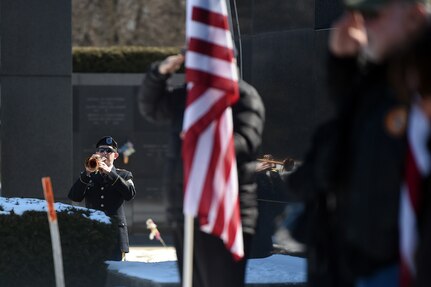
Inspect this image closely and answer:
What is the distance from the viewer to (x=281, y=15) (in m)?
11.7

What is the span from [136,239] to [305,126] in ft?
32.4

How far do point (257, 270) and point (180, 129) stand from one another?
368cm

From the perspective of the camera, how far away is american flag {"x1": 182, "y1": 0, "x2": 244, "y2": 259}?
699cm

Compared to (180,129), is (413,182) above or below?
above

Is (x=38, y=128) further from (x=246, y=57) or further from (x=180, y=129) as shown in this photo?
(x=180, y=129)

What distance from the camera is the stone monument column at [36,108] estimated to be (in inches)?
586

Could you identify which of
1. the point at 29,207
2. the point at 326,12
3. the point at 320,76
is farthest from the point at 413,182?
the point at 29,207

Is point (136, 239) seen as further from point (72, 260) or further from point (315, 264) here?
point (315, 264)

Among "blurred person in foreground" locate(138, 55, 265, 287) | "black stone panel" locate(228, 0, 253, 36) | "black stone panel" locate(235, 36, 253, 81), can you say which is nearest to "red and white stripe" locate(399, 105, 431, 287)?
"blurred person in foreground" locate(138, 55, 265, 287)

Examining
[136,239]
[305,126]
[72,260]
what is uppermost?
[305,126]

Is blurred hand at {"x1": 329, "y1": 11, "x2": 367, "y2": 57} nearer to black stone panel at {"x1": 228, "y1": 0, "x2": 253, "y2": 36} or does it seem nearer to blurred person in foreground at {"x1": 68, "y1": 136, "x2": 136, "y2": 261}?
black stone panel at {"x1": 228, "y1": 0, "x2": 253, "y2": 36}

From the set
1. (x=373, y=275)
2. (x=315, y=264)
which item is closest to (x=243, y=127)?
(x=315, y=264)

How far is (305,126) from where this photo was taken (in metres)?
11.2

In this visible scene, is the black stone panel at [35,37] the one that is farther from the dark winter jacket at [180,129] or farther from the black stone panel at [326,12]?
the dark winter jacket at [180,129]
